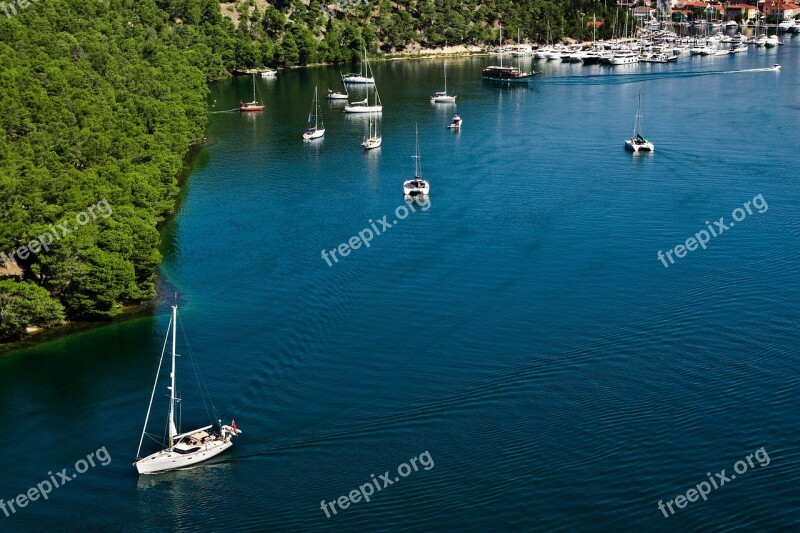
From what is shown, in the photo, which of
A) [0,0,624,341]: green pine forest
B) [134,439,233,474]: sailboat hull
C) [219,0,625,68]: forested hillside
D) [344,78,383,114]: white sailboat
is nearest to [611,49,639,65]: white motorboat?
[219,0,625,68]: forested hillside

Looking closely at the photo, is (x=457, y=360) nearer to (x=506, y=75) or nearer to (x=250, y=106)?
(x=250, y=106)

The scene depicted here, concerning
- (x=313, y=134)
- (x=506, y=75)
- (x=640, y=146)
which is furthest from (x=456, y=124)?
(x=506, y=75)

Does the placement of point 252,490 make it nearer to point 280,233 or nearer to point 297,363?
point 297,363

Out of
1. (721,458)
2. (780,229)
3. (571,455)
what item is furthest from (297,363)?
(780,229)

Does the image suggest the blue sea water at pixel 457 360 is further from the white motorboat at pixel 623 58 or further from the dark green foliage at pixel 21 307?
the white motorboat at pixel 623 58

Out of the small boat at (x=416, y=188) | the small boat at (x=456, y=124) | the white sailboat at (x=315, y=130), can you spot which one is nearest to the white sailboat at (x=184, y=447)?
the small boat at (x=416, y=188)

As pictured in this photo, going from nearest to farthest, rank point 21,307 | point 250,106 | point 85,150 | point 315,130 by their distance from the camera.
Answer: point 21,307, point 85,150, point 315,130, point 250,106
